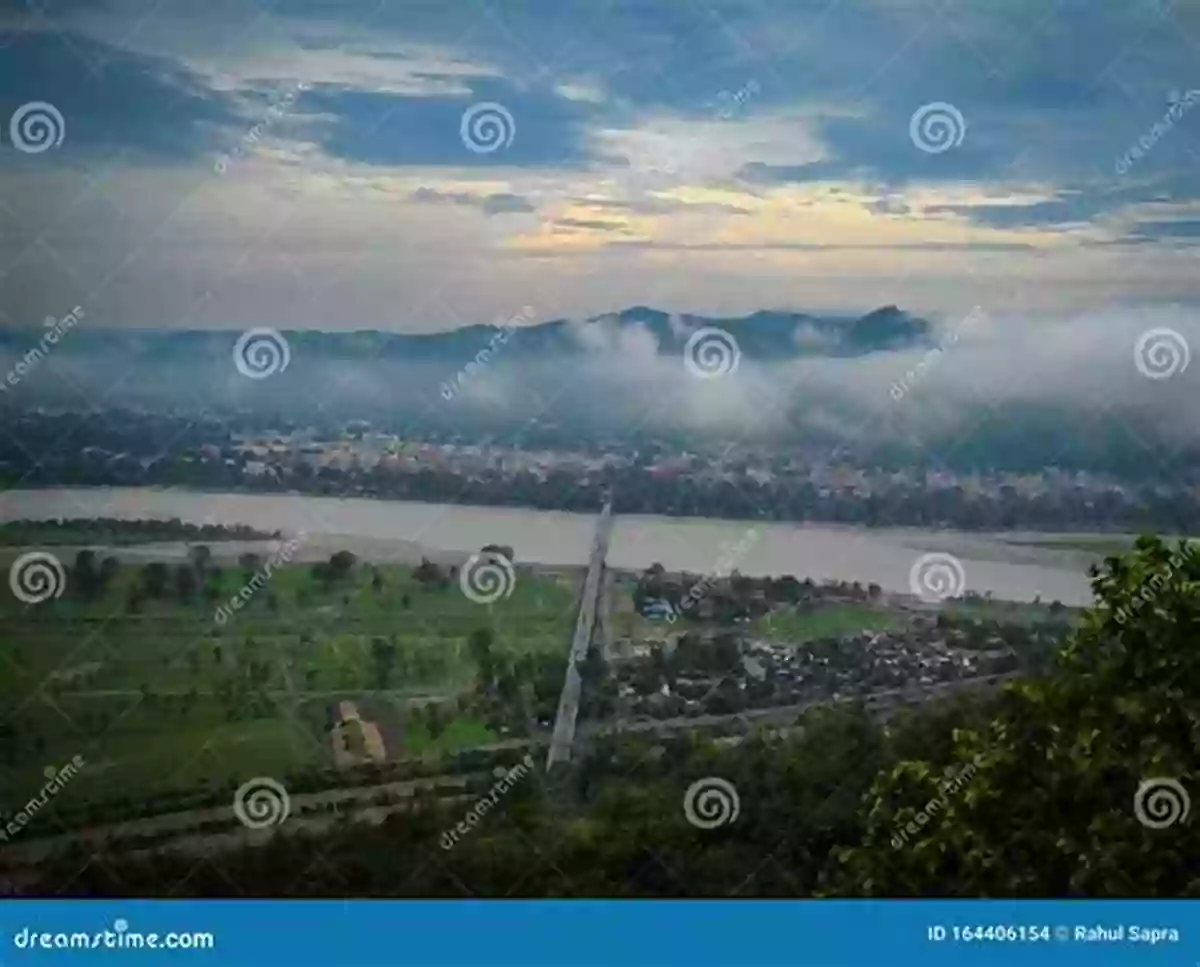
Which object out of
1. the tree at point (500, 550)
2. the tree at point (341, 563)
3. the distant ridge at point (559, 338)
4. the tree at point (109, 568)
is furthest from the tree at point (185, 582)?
the tree at point (500, 550)

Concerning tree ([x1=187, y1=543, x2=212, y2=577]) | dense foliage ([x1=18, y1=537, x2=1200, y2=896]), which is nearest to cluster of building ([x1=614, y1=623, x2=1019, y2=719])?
dense foliage ([x1=18, y1=537, x2=1200, y2=896])

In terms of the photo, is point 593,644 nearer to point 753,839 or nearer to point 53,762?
point 753,839

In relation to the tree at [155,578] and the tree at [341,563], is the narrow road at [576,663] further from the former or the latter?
the tree at [155,578]

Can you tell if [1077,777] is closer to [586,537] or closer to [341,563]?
[586,537]

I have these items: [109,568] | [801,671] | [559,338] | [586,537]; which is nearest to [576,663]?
[586,537]

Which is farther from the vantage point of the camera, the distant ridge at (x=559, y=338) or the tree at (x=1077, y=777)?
the distant ridge at (x=559, y=338)
